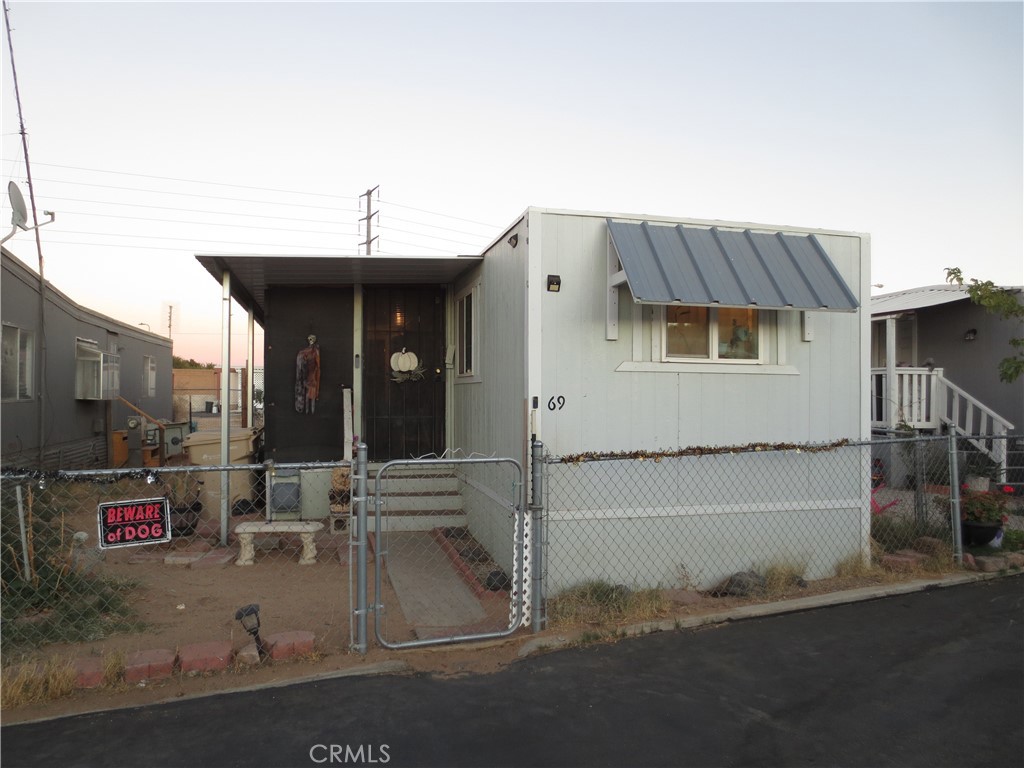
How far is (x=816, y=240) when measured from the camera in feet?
21.1

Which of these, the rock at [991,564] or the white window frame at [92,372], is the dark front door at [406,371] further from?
the white window frame at [92,372]

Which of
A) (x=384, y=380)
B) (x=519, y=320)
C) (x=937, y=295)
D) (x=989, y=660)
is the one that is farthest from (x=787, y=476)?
(x=937, y=295)

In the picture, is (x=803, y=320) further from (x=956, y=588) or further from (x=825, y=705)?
(x=825, y=705)

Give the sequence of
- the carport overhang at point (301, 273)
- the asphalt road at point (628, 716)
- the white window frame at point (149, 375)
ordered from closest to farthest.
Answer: the asphalt road at point (628, 716)
the carport overhang at point (301, 273)
the white window frame at point (149, 375)

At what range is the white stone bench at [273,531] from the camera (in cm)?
672

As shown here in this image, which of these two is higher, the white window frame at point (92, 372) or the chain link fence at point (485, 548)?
the white window frame at point (92, 372)

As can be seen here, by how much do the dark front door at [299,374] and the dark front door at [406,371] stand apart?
331 millimetres

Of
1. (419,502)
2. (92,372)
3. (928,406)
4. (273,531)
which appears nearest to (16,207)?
(92,372)

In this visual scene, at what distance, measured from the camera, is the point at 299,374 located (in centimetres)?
915

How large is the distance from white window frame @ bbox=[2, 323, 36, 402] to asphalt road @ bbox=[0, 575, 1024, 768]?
7364mm

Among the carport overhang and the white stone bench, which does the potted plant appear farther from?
the white stone bench

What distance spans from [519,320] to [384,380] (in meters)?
3.85

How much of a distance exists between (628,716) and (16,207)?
9.36m

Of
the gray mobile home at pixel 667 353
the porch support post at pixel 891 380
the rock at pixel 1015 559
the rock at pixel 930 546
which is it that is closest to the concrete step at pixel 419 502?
the gray mobile home at pixel 667 353
